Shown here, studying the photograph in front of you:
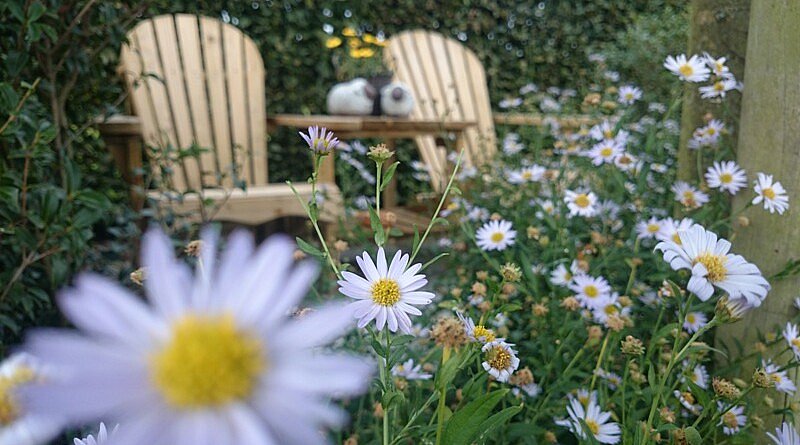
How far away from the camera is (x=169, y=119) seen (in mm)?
2254

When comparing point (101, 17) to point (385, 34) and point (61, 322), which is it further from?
point (385, 34)

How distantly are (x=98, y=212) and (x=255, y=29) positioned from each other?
2.11 metres

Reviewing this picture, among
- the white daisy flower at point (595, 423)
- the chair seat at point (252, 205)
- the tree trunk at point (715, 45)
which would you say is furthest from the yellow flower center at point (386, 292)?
the chair seat at point (252, 205)

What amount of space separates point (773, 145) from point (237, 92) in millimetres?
1897

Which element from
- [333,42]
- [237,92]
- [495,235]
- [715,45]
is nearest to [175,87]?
[237,92]

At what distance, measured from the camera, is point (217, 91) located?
7.93 ft

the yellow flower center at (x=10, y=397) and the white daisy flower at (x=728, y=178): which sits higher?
the yellow flower center at (x=10, y=397)

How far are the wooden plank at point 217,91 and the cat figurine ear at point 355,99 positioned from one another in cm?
41

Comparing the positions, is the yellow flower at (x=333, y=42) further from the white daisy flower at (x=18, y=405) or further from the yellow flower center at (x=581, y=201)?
the white daisy flower at (x=18, y=405)

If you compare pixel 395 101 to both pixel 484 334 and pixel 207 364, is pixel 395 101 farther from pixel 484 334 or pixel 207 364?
pixel 207 364

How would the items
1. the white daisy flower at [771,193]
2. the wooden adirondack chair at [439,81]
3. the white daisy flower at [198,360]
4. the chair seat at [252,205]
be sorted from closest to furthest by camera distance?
the white daisy flower at [198,360]
the white daisy flower at [771,193]
the chair seat at [252,205]
the wooden adirondack chair at [439,81]

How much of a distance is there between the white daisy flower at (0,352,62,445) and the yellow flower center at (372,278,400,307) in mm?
271

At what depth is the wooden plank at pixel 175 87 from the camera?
7.45 feet

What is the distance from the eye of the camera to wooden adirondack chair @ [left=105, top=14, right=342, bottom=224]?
2193 millimetres
